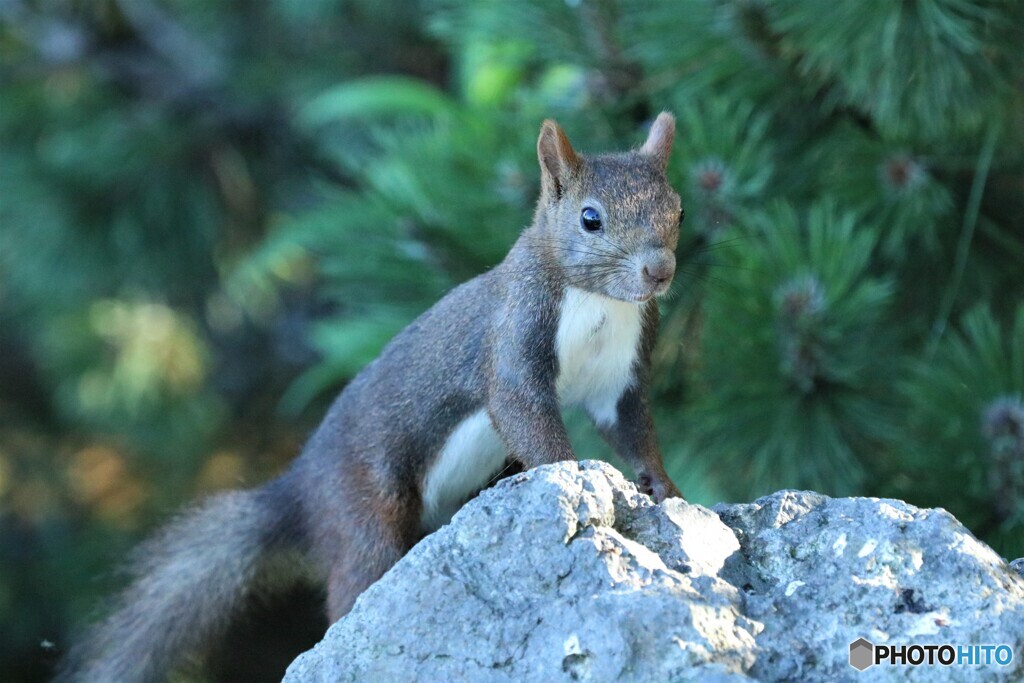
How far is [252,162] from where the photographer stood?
19.3 feet

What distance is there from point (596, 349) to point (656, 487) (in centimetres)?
25

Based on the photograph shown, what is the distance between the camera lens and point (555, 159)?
87.0 inches

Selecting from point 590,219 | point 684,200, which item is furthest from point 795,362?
point 590,219

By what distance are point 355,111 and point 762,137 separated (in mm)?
1760

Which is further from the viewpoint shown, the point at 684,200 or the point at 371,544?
the point at 684,200

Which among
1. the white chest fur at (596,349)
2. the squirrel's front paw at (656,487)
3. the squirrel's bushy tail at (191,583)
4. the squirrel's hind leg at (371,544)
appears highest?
the white chest fur at (596,349)

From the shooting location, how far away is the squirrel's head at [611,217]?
203 centimetres

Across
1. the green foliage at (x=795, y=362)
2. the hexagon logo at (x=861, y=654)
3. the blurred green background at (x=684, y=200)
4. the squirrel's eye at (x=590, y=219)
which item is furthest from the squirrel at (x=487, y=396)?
the hexagon logo at (x=861, y=654)

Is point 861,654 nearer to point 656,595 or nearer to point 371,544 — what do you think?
point 656,595

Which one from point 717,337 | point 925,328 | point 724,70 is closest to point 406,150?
point 724,70

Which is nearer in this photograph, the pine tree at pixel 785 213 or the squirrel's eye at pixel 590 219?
the squirrel's eye at pixel 590 219

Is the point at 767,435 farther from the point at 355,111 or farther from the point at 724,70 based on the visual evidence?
the point at 355,111

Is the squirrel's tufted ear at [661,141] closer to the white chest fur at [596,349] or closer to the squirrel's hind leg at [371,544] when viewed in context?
the white chest fur at [596,349]

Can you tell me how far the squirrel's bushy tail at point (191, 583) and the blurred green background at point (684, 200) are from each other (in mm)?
125
